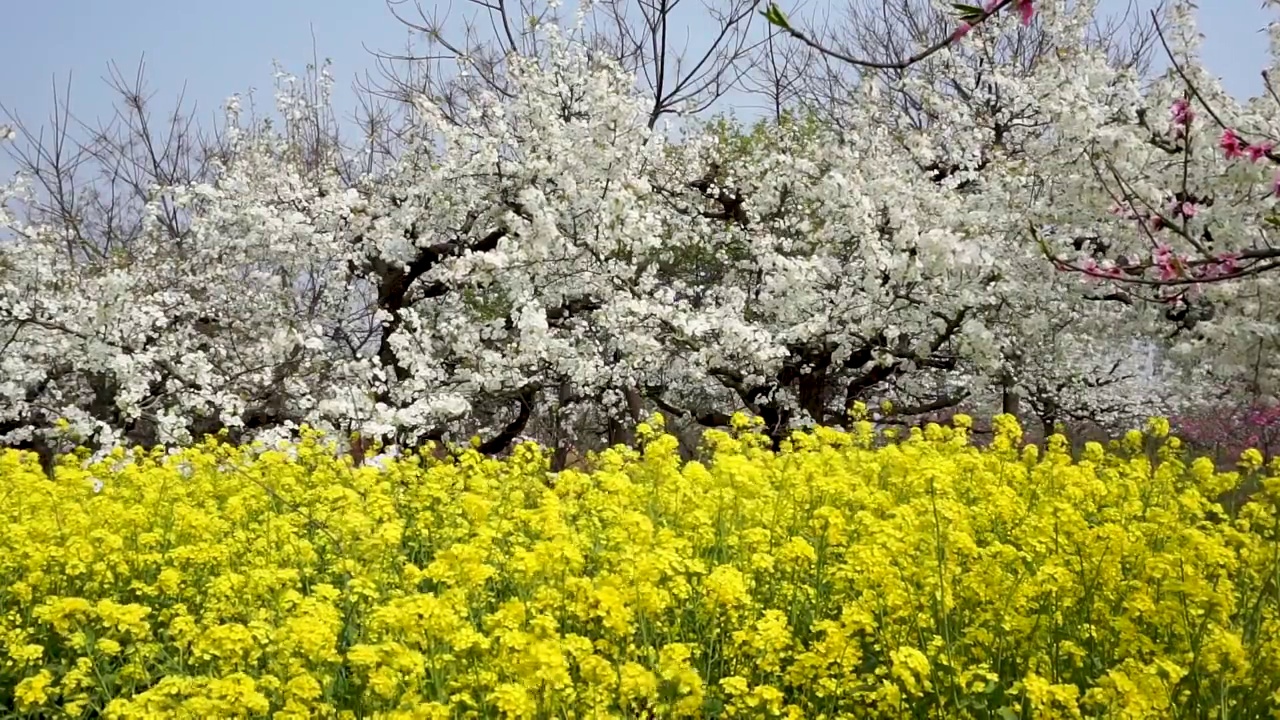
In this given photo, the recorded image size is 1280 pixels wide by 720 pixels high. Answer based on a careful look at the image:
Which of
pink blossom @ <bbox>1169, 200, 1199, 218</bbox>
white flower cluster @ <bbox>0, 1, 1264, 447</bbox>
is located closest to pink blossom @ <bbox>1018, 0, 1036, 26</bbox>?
pink blossom @ <bbox>1169, 200, 1199, 218</bbox>

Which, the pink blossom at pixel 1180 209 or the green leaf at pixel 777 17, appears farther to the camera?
the pink blossom at pixel 1180 209

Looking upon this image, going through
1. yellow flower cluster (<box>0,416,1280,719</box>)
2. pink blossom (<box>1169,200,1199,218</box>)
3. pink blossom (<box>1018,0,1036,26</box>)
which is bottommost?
yellow flower cluster (<box>0,416,1280,719</box>)

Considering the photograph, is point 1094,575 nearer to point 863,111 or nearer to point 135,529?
point 135,529

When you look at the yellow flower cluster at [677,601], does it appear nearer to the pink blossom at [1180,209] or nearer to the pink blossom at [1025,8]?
the pink blossom at [1025,8]

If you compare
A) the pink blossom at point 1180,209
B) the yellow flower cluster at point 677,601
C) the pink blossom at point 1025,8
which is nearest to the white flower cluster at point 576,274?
the pink blossom at point 1180,209

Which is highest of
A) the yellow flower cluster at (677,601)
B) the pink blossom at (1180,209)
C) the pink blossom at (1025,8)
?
the pink blossom at (1180,209)

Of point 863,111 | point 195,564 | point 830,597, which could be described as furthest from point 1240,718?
point 863,111

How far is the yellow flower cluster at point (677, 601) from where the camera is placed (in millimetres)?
2955

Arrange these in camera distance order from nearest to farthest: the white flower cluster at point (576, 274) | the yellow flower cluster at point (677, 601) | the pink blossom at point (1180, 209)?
the yellow flower cluster at point (677, 601) → the pink blossom at point (1180, 209) → the white flower cluster at point (576, 274)

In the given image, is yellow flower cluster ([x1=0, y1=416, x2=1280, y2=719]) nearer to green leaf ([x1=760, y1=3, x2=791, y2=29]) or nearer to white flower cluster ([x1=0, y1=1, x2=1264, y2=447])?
green leaf ([x1=760, y1=3, x2=791, y2=29])

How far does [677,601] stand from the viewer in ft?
12.9

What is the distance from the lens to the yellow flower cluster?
9.70 ft

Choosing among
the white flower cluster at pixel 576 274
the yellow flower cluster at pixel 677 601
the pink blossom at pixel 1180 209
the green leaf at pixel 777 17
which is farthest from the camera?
the white flower cluster at pixel 576 274

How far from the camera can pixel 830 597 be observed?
4.00 meters
